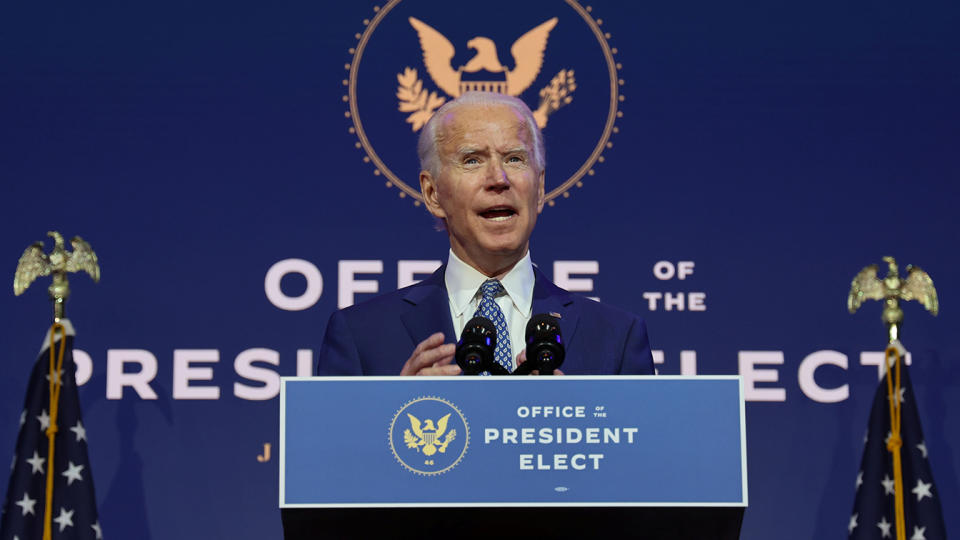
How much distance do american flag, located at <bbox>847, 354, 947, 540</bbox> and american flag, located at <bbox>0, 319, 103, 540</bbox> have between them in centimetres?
218

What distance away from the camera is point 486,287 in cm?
301

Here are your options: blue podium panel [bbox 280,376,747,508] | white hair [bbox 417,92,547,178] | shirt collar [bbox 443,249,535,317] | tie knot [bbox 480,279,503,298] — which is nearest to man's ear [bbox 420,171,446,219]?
white hair [bbox 417,92,547,178]

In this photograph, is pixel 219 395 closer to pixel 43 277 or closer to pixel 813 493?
pixel 43 277

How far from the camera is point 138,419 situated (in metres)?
4.06

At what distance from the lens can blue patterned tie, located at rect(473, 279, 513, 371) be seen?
9.41ft

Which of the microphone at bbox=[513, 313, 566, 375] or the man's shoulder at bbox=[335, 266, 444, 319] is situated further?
the man's shoulder at bbox=[335, 266, 444, 319]

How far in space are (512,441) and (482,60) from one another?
249cm

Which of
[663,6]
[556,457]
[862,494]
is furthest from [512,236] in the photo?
[663,6]

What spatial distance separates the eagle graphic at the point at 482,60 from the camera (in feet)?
13.9

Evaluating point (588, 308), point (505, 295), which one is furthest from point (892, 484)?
point (505, 295)

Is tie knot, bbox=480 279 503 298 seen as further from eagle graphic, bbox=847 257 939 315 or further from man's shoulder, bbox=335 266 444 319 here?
eagle graphic, bbox=847 257 939 315

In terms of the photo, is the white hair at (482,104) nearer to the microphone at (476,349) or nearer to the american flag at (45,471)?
the microphone at (476,349)

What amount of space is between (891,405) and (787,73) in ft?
4.78

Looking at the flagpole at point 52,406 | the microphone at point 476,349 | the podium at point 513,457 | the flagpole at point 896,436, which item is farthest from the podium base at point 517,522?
the flagpole at point 52,406
